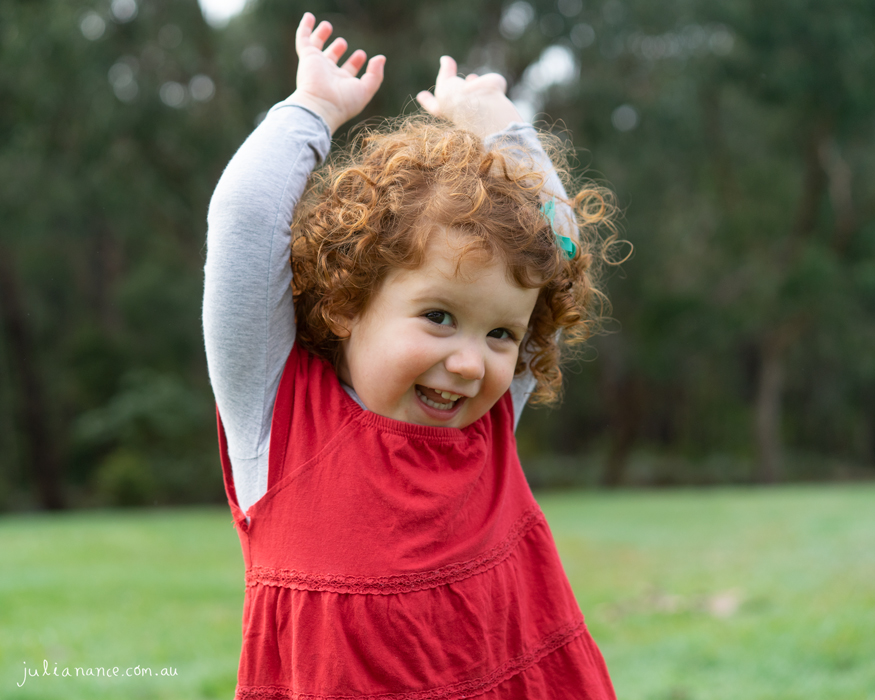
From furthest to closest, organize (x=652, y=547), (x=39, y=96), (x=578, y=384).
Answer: (x=578, y=384) < (x=39, y=96) < (x=652, y=547)

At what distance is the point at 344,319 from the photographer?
1433mm

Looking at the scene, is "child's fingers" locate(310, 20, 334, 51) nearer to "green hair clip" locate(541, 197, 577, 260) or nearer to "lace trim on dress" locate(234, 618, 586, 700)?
"green hair clip" locate(541, 197, 577, 260)

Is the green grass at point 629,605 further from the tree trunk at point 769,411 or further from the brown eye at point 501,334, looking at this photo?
the tree trunk at point 769,411

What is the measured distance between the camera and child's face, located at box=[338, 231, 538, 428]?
1.35 meters

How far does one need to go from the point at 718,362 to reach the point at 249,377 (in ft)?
72.9

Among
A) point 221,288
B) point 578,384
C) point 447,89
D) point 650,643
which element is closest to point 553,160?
point 447,89

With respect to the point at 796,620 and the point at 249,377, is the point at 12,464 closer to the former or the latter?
the point at 796,620

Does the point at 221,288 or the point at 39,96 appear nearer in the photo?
the point at 221,288

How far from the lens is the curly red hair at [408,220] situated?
137cm

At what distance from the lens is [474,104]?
5.56 ft

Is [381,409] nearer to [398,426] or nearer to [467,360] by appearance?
[398,426]

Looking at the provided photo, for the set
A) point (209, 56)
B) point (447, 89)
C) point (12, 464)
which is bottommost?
point (12, 464)

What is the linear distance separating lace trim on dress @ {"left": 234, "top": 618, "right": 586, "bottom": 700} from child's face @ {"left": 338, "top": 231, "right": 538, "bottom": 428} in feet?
1.32

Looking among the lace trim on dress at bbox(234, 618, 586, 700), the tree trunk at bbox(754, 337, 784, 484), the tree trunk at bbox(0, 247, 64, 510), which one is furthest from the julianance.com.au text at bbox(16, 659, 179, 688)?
the tree trunk at bbox(754, 337, 784, 484)
